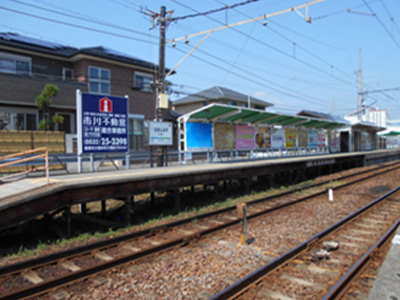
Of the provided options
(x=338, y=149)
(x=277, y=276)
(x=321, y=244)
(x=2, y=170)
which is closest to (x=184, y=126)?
(x=2, y=170)

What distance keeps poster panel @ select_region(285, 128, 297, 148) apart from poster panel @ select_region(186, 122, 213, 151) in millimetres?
8823

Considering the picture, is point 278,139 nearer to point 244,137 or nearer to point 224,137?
point 244,137

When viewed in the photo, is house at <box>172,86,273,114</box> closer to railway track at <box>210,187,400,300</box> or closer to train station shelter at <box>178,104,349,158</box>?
train station shelter at <box>178,104,349,158</box>

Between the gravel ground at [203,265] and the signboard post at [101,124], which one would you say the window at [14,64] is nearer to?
the signboard post at [101,124]

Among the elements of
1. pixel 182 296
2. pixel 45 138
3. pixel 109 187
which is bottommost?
pixel 182 296

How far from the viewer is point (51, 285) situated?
5.38 m

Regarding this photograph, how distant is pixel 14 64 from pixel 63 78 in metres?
3.50

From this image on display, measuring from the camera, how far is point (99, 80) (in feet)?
84.9

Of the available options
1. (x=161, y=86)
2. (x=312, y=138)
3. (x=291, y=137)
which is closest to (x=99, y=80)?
(x=161, y=86)

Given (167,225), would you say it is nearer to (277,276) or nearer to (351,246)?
(277,276)

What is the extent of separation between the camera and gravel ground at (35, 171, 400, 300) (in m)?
5.24

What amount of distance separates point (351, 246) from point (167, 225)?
15.1ft

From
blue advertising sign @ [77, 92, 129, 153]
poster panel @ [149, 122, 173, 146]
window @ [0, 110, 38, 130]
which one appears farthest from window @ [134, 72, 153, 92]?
blue advertising sign @ [77, 92, 129, 153]

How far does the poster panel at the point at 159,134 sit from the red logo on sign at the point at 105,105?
2.62m
